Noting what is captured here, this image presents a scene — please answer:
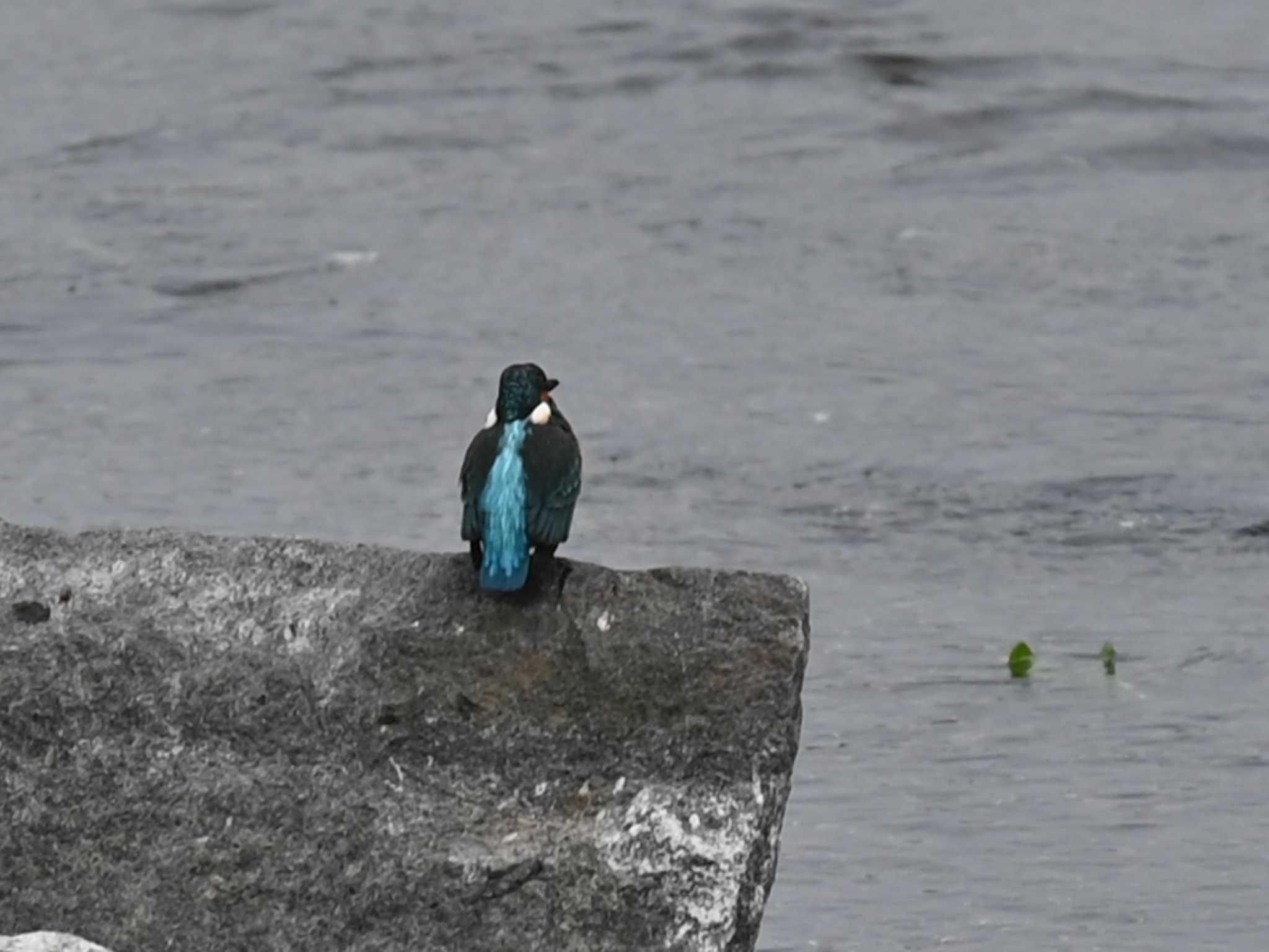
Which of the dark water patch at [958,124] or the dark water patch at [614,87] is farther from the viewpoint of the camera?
the dark water patch at [614,87]

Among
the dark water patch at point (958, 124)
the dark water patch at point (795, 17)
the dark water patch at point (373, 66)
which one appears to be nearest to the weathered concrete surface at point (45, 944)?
the dark water patch at point (958, 124)

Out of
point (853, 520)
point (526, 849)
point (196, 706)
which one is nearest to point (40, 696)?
point (196, 706)

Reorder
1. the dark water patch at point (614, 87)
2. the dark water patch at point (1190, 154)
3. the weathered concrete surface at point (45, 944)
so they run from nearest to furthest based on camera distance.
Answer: the weathered concrete surface at point (45, 944) < the dark water patch at point (1190, 154) < the dark water patch at point (614, 87)

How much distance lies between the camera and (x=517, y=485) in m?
5.16

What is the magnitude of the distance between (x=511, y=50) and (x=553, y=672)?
35.0 feet

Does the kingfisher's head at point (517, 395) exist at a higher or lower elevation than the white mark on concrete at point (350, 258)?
higher

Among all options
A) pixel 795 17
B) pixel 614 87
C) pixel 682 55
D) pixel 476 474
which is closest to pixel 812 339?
pixel 614 87

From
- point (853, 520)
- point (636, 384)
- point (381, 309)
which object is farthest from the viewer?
point (381, 309)

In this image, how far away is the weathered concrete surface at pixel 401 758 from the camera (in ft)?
16.9

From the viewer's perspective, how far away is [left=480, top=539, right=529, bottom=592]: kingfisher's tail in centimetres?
510

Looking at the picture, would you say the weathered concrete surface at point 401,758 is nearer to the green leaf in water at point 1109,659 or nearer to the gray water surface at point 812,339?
the gray water surface at point 812,339

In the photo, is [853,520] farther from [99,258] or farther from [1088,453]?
[99,258]

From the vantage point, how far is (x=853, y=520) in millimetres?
9547

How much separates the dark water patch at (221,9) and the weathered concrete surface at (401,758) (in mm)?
11551
